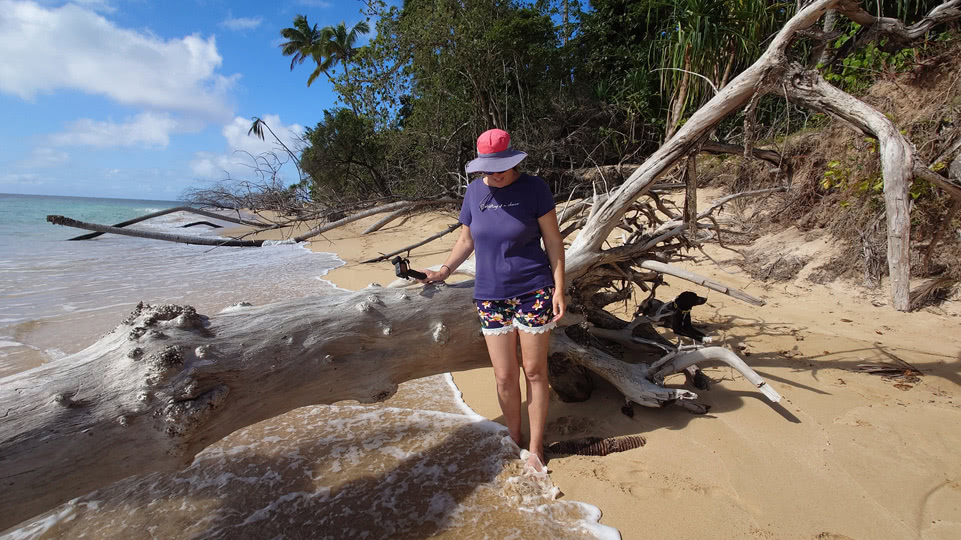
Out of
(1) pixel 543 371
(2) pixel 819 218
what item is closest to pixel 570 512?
(1) pixel 543 371

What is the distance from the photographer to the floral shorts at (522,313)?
221cm

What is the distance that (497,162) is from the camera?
209 centimetres

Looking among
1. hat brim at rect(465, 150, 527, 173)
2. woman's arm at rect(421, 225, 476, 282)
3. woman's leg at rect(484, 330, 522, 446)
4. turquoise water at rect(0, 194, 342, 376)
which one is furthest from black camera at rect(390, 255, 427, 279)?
turquoise water at rect(0, 194, 342, 376)

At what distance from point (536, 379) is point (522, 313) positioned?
422mm

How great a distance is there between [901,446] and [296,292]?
684 cm

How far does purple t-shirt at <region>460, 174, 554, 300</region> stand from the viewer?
7.07 feet

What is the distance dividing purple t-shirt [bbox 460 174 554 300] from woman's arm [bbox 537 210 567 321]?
0.03 metres

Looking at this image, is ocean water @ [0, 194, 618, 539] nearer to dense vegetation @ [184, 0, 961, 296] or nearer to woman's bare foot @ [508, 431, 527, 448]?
woman's bare foot @ [508, 431, 527, 448]

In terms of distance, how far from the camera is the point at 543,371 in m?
2.36

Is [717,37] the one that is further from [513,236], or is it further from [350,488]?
[350,488]

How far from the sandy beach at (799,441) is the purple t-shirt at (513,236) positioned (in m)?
1.14

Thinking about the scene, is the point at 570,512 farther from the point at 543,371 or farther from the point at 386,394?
the point at 386,394

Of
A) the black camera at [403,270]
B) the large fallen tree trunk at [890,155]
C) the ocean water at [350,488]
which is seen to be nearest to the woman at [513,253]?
the black camera at [403,270]

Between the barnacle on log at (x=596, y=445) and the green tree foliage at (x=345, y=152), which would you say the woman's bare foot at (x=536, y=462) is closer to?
the barnacle on log at (x=596, y=445)
